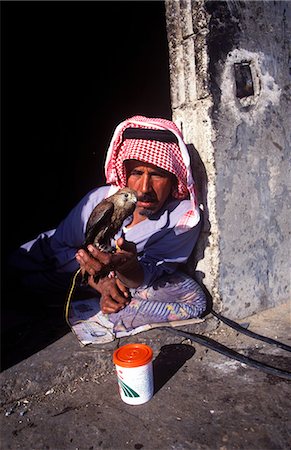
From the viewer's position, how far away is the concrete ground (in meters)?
1.98

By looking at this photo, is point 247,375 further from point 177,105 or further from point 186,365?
point 177,105

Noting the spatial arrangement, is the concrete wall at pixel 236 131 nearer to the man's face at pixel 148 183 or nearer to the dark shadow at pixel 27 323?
the man's face at pixel 148 183

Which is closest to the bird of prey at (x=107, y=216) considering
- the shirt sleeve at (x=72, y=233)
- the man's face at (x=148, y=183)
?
the man's face at (x=148, y=183)

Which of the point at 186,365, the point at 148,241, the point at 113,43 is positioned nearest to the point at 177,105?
the point at 148,241

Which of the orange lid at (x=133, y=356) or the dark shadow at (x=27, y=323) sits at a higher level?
the orange lid at (x=133, y=356)

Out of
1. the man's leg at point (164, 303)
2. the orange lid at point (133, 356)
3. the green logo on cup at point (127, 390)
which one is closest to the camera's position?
the orange lid at point (133, 356)

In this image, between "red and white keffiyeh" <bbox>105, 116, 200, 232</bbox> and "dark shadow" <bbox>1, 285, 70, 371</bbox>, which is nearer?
"dark shadow" <bbox>1, 285, 70, 371</bbox>

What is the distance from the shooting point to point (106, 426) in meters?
2.08

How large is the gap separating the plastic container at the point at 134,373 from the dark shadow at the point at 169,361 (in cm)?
16

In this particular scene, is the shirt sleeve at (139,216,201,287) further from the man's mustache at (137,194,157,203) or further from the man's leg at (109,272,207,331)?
the man's mustache at (137,194,157,203)

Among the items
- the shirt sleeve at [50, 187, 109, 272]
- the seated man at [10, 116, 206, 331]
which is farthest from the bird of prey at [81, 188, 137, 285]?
the shirt sleeve at [50, 187, 109, 272]

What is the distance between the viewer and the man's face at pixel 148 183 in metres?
2.94

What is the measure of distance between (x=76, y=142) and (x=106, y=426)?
240 inches

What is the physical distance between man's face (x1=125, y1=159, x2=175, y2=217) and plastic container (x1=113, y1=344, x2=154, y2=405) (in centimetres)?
117
